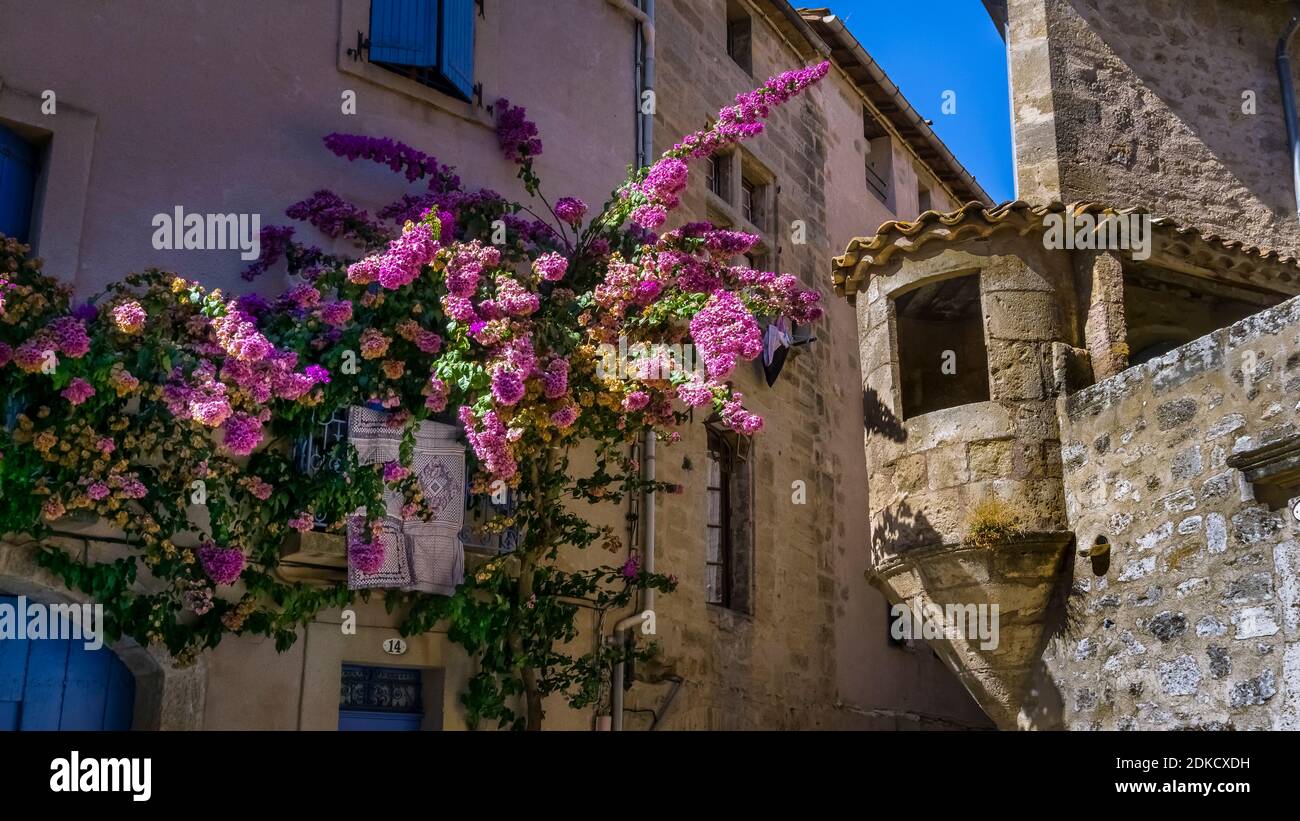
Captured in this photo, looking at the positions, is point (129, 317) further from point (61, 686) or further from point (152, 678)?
point (61, 686)

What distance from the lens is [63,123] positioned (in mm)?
8789

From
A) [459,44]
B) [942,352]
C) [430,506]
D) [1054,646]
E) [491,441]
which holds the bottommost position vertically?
[1054,646]

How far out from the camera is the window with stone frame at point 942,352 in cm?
1088

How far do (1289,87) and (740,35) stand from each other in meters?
5.69

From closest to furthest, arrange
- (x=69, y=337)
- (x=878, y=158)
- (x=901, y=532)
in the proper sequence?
(x=69, y=337) < (x=901, y=532) < (x=878, y=158)

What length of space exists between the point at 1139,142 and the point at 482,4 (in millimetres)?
5061

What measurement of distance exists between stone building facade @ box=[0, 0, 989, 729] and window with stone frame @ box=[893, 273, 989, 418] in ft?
6.76

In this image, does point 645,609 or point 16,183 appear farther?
point 645,609

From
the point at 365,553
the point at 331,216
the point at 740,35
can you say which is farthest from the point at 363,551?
the point at 740,35

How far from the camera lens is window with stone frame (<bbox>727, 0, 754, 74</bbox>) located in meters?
14.8

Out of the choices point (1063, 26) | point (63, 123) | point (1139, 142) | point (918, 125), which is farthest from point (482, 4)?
point (918, 125)

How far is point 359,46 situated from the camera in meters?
10.4

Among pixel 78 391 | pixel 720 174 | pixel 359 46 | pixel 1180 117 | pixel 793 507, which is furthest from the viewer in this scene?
pixel 720 174

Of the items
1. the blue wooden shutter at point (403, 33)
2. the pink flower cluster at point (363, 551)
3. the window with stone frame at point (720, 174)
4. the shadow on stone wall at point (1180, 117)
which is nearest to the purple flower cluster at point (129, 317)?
the pink flower cluster at point (363, 551)
